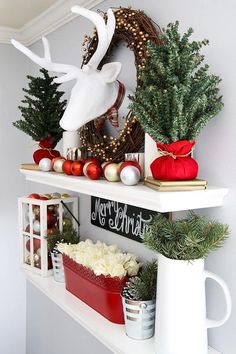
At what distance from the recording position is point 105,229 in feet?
4.06

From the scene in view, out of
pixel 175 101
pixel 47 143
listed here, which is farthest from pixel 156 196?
pixel 47 143

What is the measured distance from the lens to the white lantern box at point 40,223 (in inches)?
51.9

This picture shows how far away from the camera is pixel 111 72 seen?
3.23ft

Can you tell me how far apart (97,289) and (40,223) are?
1.35ft

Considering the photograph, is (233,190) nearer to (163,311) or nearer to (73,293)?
(163,311)

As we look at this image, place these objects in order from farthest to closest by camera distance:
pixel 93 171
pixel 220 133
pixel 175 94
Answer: pixel 93 171 → pixel 220 133 → pixel 175 94

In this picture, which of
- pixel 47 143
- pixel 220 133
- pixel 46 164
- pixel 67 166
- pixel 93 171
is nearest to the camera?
pixel 220 133

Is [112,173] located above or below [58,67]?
below

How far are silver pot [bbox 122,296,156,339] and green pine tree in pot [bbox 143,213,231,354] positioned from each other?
8 cm

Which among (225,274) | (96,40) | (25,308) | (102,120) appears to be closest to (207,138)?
(225,274)

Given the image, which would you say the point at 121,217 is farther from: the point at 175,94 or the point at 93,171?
the point at 175,94

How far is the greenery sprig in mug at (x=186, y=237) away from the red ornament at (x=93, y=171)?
0.24 meters

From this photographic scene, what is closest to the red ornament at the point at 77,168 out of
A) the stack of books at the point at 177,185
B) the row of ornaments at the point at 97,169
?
the row of ornaments at the point at 97,169

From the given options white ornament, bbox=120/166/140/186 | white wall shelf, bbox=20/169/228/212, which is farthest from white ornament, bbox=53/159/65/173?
white ornament, bbox=120/166/140/186
